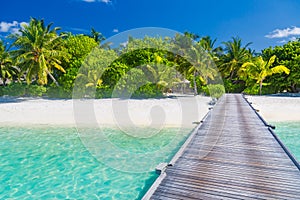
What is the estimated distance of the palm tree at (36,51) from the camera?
2550 centimetres

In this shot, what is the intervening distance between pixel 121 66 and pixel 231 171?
78.9ft

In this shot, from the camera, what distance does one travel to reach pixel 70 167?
7.76 meters

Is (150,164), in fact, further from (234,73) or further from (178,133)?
(234,73)

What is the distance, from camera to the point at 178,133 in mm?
11805

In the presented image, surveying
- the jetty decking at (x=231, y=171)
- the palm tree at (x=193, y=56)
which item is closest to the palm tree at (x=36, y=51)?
the palm tree at (x=193, y=56)

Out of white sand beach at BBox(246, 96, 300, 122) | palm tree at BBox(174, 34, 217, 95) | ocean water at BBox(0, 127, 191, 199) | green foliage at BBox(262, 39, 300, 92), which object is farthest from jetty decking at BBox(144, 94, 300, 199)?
green foliage at BBox(262, 39, 300, 92)

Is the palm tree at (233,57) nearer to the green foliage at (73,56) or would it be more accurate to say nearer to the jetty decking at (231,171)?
the green foliage at (73,56)

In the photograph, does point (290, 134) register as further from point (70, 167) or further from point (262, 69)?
point (262, 69)

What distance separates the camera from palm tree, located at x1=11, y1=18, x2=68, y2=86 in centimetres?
2550

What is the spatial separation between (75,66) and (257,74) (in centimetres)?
2492

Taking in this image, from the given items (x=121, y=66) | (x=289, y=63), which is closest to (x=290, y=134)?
(x=121, y=66)

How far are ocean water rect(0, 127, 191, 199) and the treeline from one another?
1578cm

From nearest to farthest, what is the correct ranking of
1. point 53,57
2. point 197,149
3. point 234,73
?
point 197,149 → point 53,57 → point 234,73

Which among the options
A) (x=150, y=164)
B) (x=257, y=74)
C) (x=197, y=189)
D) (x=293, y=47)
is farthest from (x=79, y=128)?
(x=293, y=47)
